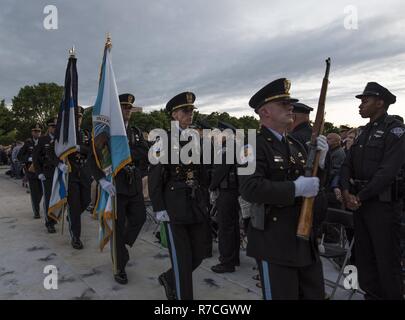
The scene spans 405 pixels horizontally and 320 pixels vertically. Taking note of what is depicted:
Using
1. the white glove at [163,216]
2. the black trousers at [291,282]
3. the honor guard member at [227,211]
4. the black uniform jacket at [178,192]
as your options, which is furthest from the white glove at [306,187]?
the honor guard member at [227,211]

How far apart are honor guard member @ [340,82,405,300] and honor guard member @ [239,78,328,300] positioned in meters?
1.23

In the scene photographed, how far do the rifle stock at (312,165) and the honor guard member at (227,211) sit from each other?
7.17ft

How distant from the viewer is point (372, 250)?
11.6 ft

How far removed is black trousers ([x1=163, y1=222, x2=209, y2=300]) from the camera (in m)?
3.34

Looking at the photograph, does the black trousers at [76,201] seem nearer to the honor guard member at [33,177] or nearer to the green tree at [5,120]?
the honor guard member at [33,177]

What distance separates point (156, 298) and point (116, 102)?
2361mm

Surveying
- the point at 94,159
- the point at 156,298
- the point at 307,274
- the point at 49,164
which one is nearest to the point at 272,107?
the point at 307,274

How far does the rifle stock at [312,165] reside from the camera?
220 centimetres

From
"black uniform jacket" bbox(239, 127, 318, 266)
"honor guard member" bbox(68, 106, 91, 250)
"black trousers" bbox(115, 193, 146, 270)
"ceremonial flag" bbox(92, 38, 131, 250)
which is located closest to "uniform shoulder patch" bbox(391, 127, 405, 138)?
"black uniform jacket" bbox(239, 127, 318, 266)

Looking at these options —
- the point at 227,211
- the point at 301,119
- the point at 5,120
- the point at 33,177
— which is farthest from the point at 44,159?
the point at 5,120

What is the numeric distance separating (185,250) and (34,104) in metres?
64.2

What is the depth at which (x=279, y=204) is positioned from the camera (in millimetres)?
2242

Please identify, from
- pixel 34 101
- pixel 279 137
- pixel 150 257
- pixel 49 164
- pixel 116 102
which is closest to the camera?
pixel 279 137
